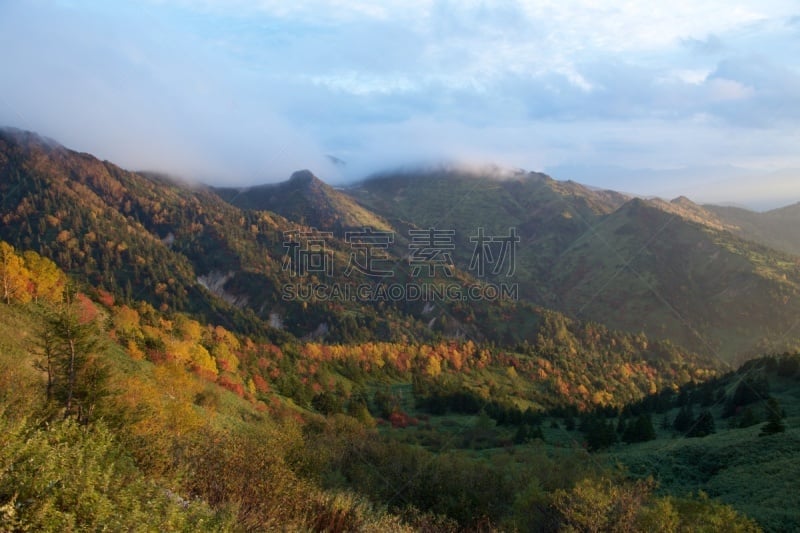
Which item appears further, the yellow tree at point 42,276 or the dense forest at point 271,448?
the yellow tree at point 42,276

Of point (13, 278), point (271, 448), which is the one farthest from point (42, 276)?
point (271, 448)

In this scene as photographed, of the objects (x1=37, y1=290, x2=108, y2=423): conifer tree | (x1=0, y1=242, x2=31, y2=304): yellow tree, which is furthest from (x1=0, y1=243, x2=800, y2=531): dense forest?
(x1=0, y1=242, x2=31, y2=304): yellow tree

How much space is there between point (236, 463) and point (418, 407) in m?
115

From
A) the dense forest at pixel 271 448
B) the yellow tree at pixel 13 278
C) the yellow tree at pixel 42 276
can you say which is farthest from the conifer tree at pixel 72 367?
the yellow tree at pixel 42 276

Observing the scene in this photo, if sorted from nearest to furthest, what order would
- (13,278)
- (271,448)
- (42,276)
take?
1. (271,448)
2. (13,278)
3. (42,276)

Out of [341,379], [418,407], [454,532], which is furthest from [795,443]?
[341,379]

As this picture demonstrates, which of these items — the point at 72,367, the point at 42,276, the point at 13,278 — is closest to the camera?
the point at 72,367

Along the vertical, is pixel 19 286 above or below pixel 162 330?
above

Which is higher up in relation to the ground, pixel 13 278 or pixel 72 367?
pixel 13 278

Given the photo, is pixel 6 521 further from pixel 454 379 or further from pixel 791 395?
pixel 454 379

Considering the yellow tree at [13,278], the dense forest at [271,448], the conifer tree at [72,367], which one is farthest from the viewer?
the yellow tree at [13,278]

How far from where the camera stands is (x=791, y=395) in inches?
3386

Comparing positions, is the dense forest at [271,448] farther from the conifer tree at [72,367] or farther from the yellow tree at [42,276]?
the yellow tree at [42,276]

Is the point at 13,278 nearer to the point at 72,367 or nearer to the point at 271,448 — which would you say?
the point at 72,367
